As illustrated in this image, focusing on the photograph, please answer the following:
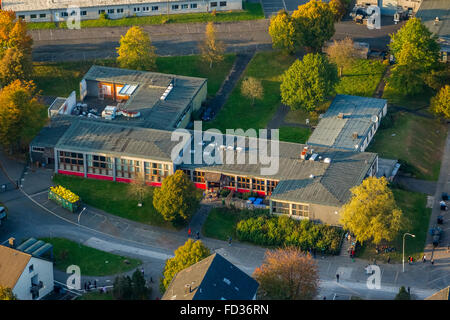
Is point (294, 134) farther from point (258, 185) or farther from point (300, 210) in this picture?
point (300, 210)

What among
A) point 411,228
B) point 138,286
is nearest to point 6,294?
point 138,286

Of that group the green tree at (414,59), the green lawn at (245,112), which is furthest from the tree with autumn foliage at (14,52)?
the green tree at (414,59)

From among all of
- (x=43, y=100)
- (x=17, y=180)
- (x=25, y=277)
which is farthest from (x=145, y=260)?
(x=43, y=100)

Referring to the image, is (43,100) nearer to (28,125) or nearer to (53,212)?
(28,125)

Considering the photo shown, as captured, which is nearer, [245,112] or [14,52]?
[14,52]

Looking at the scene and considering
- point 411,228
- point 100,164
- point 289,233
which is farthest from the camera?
point 100,164

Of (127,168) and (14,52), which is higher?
(14,52)

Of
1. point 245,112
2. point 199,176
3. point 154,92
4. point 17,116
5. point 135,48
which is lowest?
point 199,176

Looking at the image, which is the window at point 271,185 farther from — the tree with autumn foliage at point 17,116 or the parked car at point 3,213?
the parked car at point 3,213
